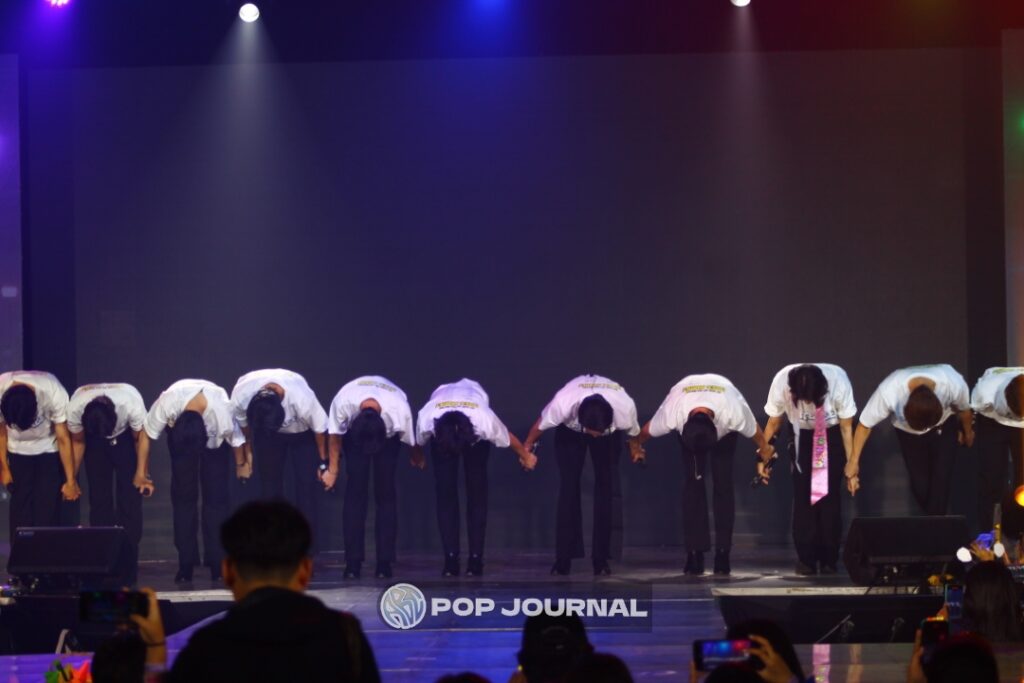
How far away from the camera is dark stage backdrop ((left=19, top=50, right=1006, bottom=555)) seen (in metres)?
10.1

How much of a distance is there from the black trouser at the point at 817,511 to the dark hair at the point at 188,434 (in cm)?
346

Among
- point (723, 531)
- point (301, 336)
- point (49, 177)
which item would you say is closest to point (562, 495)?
point (723, 531)

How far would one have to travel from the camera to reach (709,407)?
27.4 ft

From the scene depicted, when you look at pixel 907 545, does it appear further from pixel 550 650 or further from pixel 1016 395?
pixel 550 650

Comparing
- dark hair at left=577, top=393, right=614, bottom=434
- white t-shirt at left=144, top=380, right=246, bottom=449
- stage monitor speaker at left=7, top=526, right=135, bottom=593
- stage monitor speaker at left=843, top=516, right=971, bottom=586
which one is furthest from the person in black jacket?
white t-shirt at left=144, top=380, right=246, bottom=449

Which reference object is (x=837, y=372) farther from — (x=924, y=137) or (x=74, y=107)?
(x=74, y=107)

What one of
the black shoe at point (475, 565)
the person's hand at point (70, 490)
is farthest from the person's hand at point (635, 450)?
the person's hand at point (70, 490)

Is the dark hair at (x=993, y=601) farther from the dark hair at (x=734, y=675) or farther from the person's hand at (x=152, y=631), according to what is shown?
the person's hand at (x=152, y=631)

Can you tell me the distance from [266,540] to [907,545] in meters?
5.13

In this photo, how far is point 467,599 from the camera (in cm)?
629

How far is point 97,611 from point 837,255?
8.17 meters

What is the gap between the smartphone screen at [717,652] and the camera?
265 centimetres

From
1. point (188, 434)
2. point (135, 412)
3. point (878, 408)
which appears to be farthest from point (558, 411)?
point (135, 412)

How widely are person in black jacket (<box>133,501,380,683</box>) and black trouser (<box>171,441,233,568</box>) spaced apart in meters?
6.18
